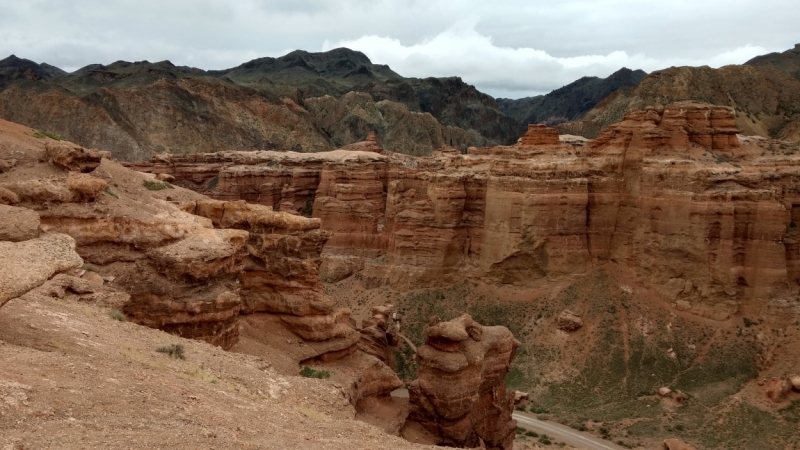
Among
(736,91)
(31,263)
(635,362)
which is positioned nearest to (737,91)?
(736,91)

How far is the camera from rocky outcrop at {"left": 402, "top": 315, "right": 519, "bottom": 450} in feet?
84.1

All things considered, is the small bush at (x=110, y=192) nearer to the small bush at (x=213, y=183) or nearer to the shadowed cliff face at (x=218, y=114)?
the small bush at (x=213, y=183)

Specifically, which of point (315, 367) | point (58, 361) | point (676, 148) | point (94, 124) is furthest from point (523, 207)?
point (94, 124)

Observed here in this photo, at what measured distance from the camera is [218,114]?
103188 millimetres

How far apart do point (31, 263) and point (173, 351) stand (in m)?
4.40

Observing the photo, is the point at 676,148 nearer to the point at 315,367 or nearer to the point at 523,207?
the point at 523,207

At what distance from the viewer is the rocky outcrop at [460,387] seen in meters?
25.6

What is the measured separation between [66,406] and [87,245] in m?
13.2

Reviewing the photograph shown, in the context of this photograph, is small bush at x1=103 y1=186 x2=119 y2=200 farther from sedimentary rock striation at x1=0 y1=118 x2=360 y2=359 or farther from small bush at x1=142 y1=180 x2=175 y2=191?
small bush at x1=142 y1=180 x2=175 y2=191

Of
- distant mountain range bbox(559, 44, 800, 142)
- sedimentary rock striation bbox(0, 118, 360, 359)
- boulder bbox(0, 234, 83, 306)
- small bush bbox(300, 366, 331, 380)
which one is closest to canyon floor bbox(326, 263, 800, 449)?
small bush bbox(300, 366, 331, 380)

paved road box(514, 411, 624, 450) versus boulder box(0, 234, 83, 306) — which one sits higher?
boulder box(0, 234, 83, 306)

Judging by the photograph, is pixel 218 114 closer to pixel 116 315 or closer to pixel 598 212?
pixel 598 212

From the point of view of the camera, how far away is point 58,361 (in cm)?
1059

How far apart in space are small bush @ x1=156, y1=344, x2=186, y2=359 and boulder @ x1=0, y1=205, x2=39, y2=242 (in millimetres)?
4945
